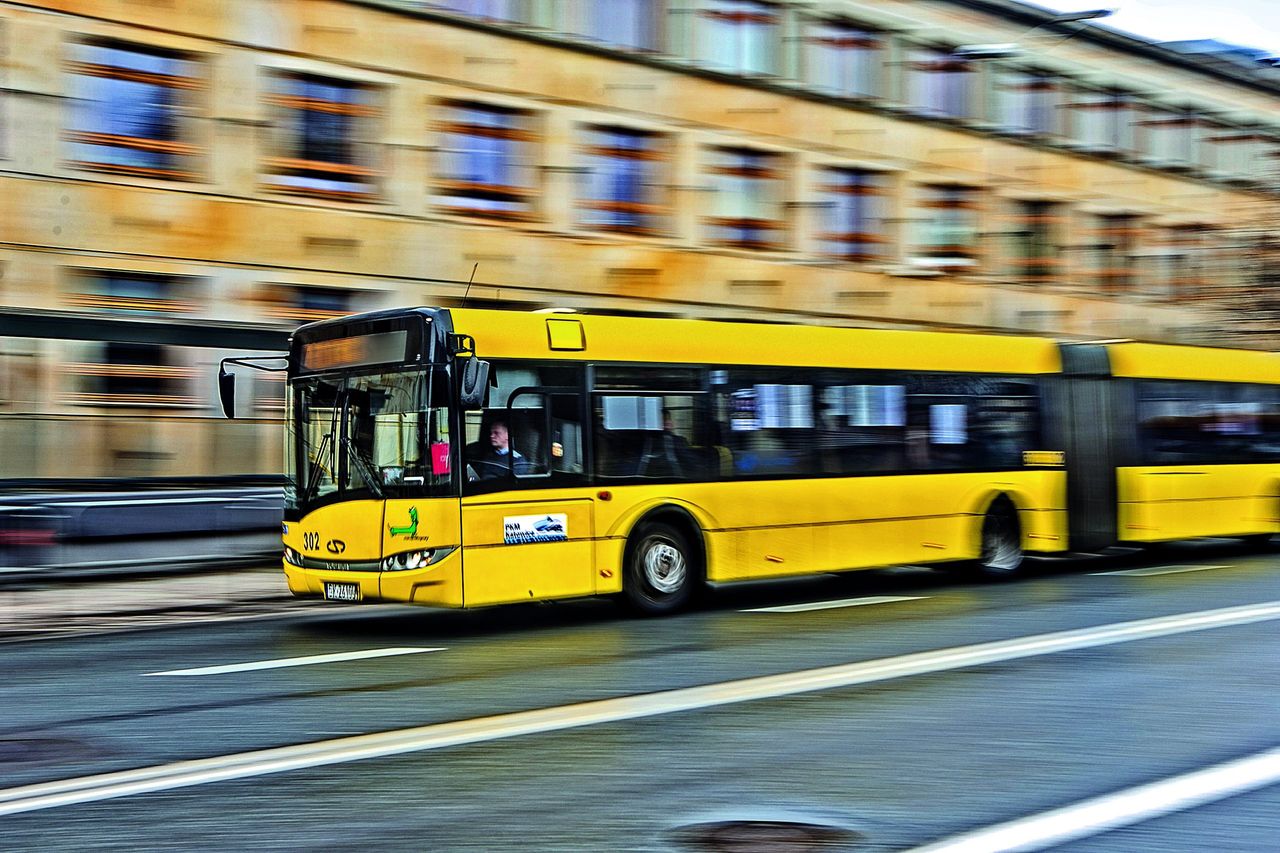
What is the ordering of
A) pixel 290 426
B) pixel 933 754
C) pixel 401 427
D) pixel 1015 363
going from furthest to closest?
pixel 1015 363 → pixel 290 426 → pixel 401 427 → pixel 933 754

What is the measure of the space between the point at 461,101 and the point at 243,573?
1004 centimetres

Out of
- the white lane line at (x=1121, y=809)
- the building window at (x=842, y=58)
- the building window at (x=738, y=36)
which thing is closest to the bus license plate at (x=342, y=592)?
the white lane line at (x=1121, y=809)

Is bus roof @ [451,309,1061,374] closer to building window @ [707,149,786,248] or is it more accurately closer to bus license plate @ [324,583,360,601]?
bus license plate @ [324,583,360,601]

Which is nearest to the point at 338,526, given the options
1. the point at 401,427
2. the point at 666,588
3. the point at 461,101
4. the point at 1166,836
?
the point at 401,427

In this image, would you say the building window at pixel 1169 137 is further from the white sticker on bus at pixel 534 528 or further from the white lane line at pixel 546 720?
the white sticker on bus at pixel 534 528

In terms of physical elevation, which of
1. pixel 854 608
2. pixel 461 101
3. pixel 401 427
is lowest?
pixel 854 608

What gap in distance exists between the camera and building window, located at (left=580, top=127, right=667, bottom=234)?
27.0 m

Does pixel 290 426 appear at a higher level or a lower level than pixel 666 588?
higher

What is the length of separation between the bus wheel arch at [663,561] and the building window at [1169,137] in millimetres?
31412

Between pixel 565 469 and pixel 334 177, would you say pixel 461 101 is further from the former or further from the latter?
pixel 565 469

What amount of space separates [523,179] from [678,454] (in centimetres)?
1331

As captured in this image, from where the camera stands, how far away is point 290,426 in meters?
12.9

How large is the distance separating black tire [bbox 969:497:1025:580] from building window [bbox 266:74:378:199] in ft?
38.5

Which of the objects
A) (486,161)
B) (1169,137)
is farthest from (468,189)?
(1169,137)
